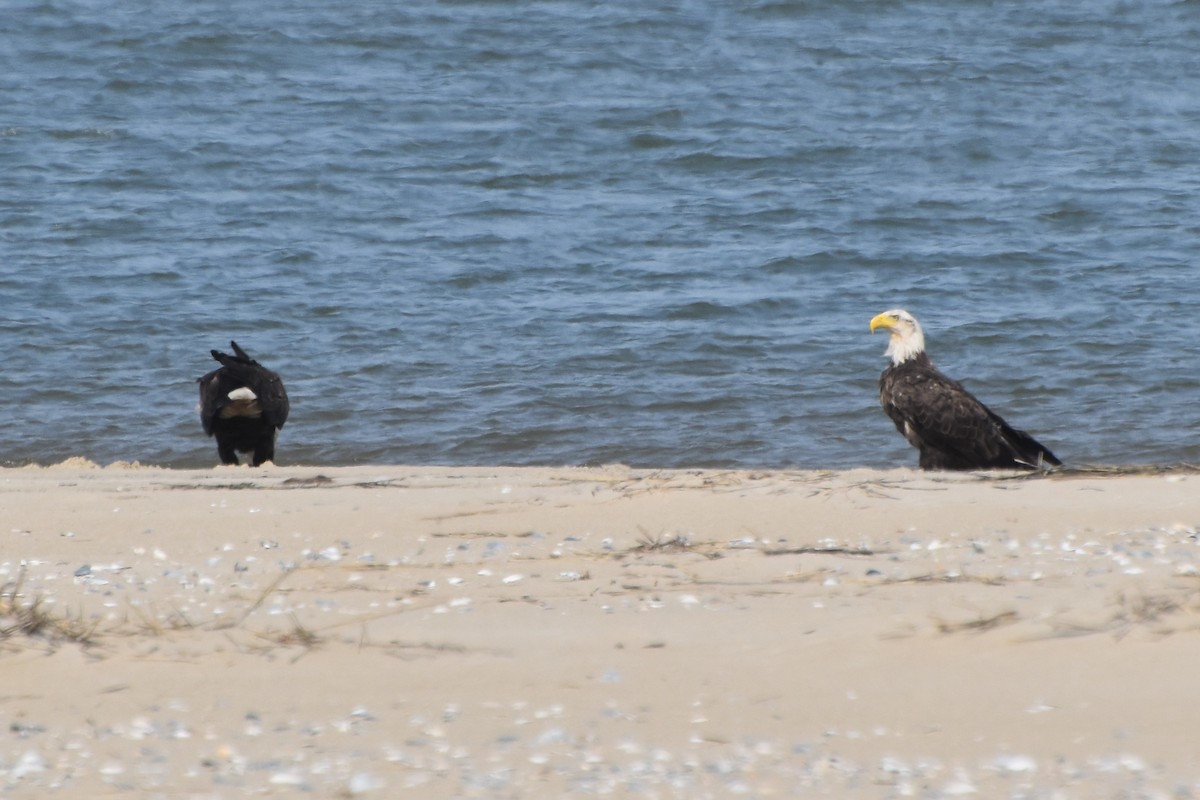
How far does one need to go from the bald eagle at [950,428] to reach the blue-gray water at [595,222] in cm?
59

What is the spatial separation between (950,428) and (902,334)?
776 millimetres

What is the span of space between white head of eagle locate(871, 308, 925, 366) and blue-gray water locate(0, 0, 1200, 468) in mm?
676

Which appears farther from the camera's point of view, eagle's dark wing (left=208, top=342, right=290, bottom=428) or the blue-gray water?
the blue-gray water

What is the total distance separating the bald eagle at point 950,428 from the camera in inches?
310

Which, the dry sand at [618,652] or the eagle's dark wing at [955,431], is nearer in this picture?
the dry sand at [618,652]

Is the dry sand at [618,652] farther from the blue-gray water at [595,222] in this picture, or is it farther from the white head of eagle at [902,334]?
the blue-gray water at [595,222]

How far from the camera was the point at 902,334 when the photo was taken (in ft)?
27.9

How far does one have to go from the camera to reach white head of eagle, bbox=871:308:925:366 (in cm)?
848

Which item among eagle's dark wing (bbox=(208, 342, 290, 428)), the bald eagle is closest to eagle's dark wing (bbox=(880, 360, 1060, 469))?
the bald eagle

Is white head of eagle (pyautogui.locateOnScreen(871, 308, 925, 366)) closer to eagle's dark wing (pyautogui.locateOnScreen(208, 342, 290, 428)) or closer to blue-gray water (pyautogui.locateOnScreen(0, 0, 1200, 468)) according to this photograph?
blue-gray water (pyautogui.locateOnScreen(0, 0, 1200, 468))

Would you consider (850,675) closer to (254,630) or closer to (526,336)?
(254,630)

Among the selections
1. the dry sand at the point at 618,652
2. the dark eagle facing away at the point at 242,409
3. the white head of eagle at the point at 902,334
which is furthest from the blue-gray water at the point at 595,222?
the dry sand at the point at 618,652

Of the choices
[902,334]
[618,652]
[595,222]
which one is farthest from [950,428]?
[595,222]

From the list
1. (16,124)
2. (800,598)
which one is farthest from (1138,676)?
(16,124)
